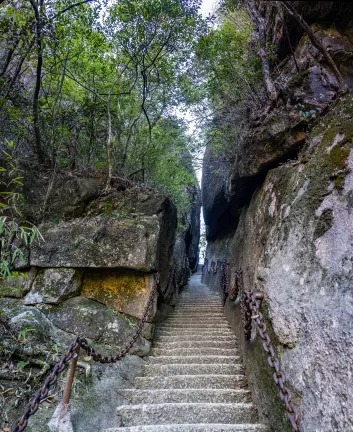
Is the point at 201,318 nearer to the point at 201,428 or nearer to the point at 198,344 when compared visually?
the point at 198,344

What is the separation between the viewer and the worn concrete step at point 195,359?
149 inches

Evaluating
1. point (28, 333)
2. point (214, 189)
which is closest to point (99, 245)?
point (28, 333)

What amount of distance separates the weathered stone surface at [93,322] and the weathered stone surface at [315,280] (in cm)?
171

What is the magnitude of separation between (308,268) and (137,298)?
2.85m

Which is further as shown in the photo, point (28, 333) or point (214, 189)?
point (214, 189)

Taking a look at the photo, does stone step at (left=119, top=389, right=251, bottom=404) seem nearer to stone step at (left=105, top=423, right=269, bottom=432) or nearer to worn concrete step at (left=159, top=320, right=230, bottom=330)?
stone step at (left=105, top=423, right=269, bottom=432)

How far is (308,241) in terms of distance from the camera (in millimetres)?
2307

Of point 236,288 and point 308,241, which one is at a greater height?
point 308,241

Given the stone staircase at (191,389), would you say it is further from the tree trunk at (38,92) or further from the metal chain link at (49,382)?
the tree trunk at (38,92)

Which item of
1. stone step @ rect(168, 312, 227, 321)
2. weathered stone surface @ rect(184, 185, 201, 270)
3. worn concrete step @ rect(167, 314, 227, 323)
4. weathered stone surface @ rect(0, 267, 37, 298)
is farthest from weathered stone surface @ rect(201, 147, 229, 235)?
weathered stone surface @ rect(0, 267, 37, 298)

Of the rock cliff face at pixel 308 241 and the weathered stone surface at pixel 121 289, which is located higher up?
the rock cliff face at pixel 308 241

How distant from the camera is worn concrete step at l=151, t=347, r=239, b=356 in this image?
4043mm

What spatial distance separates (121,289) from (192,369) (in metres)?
1.58

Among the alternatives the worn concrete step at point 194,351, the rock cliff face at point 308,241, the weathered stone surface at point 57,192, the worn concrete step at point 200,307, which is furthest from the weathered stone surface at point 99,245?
the worn concrete step at point 200,307
